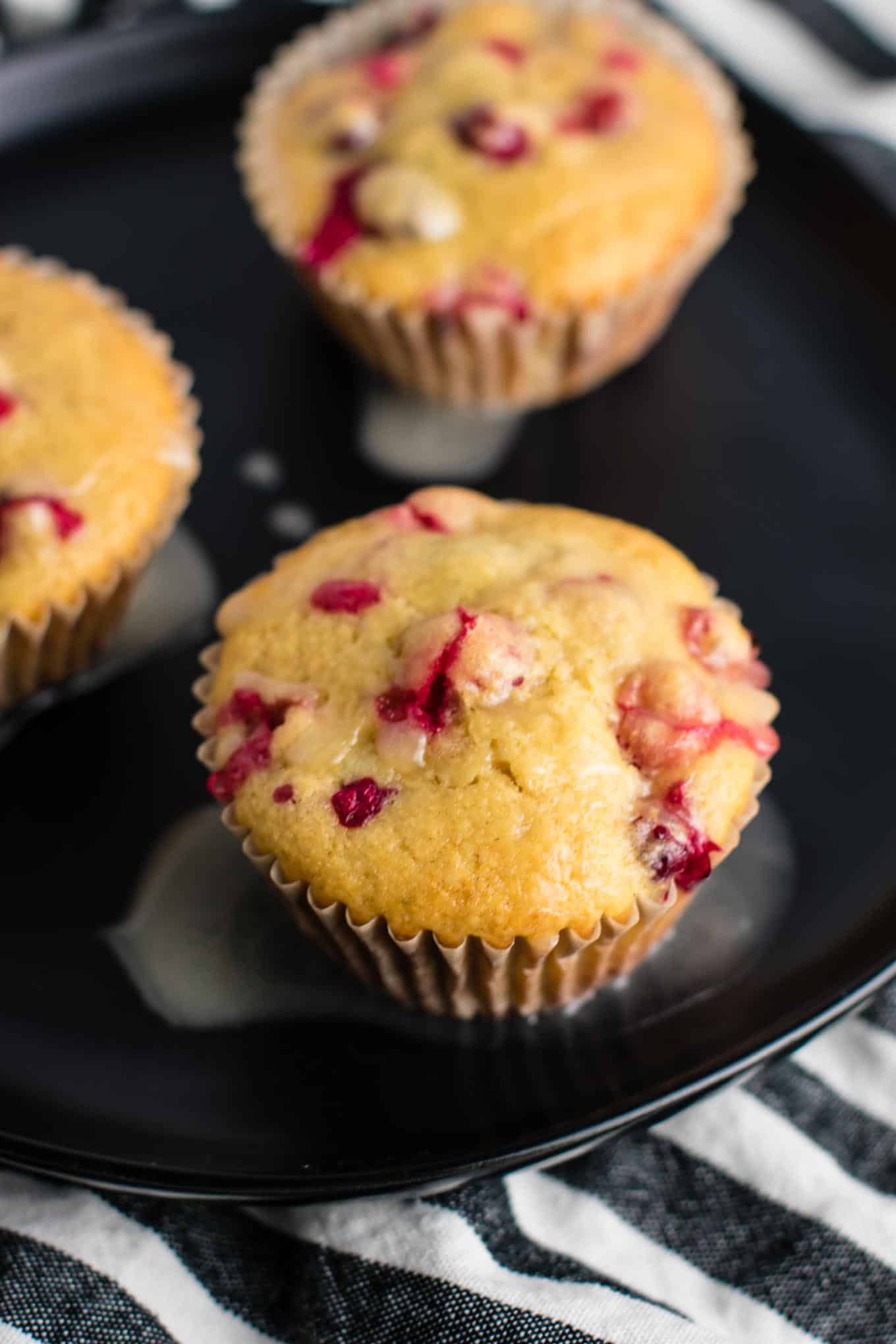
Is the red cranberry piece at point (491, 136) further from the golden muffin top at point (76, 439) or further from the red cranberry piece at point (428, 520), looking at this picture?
the red cranberry piece at point (428, 520)

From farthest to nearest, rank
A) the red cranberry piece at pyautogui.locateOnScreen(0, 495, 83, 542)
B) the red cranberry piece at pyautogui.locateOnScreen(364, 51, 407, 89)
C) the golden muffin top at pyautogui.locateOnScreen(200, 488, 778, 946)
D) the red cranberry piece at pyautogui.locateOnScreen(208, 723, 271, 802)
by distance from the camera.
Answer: the red cranberry piece at pyautogui.locateOnScreen(364, 51, 407, 89)
the red cranberry piece at pyautogui.locateOnScreen(0, 495, 83, 542)
the red cranberry piece at pyautogui.locateOnScreen(208, 723, 271, 802)
the golden muffin top at pyautogui.locateOnScreen(200, 488, 778, 946)

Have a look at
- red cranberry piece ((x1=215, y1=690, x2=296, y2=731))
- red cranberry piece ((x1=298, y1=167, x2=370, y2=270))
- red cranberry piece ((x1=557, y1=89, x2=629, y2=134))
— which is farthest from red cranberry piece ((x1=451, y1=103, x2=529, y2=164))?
red cranberry piece ((x1=215, y1=690, x2=296, y2=731))

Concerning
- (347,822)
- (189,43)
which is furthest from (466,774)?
(189,43)

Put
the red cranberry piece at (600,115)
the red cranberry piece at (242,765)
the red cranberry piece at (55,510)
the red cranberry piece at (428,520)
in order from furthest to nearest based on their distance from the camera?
the red cranberry piece at (600,115) → the red cranberry piece at (55,510) → the red cranberry piece at (428,520) → the red cranberry piece at (242,765)

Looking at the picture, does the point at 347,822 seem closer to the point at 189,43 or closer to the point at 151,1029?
the point at 151,1029

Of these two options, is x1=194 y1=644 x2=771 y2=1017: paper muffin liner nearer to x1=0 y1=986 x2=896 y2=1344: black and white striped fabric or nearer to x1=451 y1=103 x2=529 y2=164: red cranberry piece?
x1=0 y1=986 x2=896 y2=1344: black and white striped fabric

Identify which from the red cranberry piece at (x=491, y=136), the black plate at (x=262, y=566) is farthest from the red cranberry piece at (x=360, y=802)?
the red cranberry piece at (x=491, y=136)

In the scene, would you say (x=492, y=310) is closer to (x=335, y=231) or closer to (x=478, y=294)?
(x=478, y=294)
